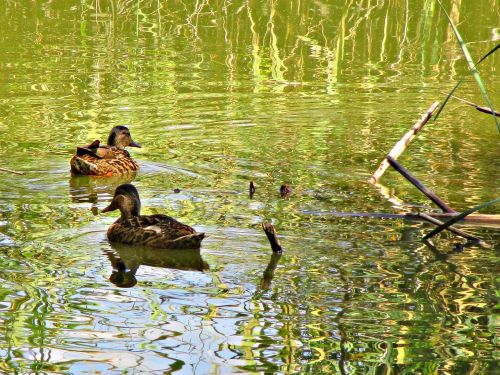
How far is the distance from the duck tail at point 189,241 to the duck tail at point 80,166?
2.89 meters

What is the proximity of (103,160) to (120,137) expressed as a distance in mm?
517

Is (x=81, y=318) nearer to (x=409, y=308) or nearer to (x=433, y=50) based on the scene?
(x=409, y=308)

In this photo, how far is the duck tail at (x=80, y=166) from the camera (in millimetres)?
10641

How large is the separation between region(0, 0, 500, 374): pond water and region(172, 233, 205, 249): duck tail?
79mm

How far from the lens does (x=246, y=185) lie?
1003 cm

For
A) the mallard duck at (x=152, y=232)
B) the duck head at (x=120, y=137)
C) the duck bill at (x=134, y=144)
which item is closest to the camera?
the mallard duck at (x=152, y=232)

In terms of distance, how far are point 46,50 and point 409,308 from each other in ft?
37.3

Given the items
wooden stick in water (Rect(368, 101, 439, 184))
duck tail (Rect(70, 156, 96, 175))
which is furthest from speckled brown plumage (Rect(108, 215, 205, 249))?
duck tail (Rect(70, 156, 96, 175))

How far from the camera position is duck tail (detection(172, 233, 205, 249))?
25.7ft

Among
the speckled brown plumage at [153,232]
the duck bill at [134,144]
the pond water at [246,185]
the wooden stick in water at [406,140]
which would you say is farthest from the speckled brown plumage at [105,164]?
the wooden stick in water at [406,140]

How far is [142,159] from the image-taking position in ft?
37.7

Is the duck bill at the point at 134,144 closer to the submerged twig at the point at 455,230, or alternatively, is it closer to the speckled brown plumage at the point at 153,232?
the speckled brown plumage at the point at 153,232

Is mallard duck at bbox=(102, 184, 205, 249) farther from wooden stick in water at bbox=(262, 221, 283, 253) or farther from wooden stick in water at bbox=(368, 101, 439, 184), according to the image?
wooden stick in water at bbox=(368, 101, 439, 184)

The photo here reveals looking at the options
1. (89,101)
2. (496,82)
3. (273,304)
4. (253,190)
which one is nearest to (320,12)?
(496,82)
